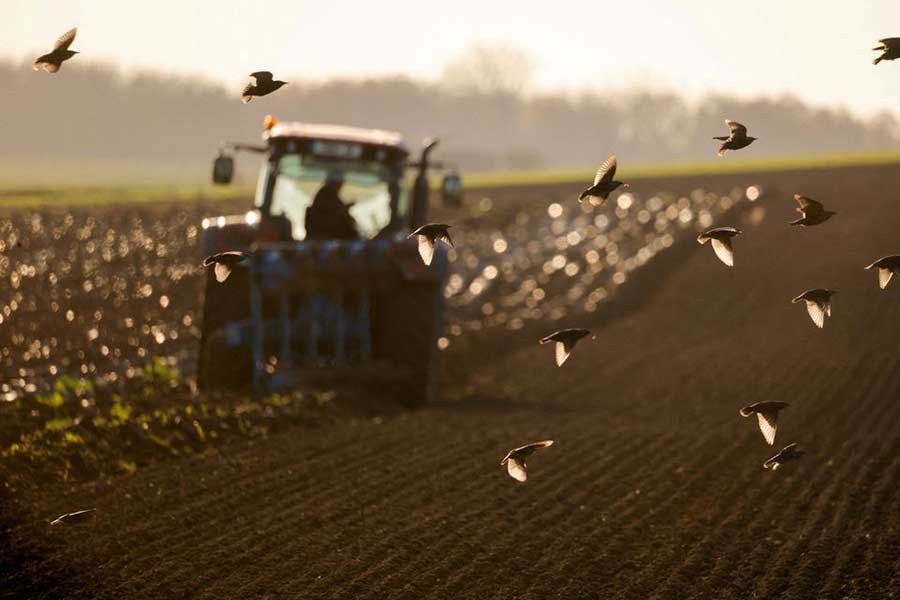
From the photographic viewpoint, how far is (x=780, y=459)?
595cm

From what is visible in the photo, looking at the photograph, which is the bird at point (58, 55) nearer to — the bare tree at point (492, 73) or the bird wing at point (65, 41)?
the bird wing at point (65, 41)

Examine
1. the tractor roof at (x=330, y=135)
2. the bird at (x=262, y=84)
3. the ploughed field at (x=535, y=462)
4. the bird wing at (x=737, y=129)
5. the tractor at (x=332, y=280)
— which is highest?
the tractor roof at (x=330, y=135)

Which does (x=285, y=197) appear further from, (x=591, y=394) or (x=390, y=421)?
(x=591, y=394)

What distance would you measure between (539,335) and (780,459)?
11.0m

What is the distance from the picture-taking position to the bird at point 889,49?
15.7 ft

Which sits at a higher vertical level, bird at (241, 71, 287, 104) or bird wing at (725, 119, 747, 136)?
bird at (241, 71, 287, 104)

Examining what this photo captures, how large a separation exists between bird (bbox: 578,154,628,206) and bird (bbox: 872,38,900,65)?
97 cm

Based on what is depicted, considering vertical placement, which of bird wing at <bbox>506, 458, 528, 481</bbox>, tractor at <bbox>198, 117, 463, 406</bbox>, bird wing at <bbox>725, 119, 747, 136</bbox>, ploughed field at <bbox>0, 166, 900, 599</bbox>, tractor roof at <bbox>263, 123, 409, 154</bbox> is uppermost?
tractor roof at <bbox>263, 123, 409, 154</bbox>

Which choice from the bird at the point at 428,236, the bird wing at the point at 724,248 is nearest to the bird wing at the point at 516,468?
the bird at the point at 428,236

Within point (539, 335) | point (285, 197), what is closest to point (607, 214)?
point (539, 335)

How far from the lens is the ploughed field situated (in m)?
6.45

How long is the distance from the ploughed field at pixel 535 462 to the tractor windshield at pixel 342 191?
1.68m

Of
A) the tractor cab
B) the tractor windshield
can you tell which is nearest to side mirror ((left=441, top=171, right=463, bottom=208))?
the tractor cab

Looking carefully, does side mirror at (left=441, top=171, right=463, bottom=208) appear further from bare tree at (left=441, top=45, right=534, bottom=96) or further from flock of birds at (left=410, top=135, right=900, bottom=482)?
bare tree at (left=441, top=45, right=534, bottom=96)
